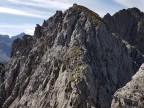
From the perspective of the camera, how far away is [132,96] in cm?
5647

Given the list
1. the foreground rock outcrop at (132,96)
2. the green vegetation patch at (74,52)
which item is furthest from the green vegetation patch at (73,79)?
the foreground rock outcrop at (132,96)

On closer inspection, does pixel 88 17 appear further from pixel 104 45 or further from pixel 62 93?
pixel 62 93

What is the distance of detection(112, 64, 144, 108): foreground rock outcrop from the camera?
5556cm

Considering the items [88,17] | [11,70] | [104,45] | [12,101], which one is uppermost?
[88,17]

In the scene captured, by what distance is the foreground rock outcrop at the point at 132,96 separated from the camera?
55562 millimetres

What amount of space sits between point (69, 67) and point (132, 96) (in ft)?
137

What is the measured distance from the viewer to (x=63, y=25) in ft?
382

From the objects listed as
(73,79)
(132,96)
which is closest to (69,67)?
(73,79)

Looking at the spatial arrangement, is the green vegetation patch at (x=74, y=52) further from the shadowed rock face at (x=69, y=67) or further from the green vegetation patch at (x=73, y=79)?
the green vegetation patch at (x=73, y=79)

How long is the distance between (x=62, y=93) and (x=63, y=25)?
106ft

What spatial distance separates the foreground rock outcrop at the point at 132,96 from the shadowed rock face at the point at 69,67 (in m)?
25.9

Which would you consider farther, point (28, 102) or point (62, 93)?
point (28, 102)

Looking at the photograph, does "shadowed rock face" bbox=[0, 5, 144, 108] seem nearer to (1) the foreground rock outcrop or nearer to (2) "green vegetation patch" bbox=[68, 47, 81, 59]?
(2) "green vegetation patch" bbox=[68, 47, 81, 59]

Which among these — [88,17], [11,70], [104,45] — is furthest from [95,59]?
[11,70]
